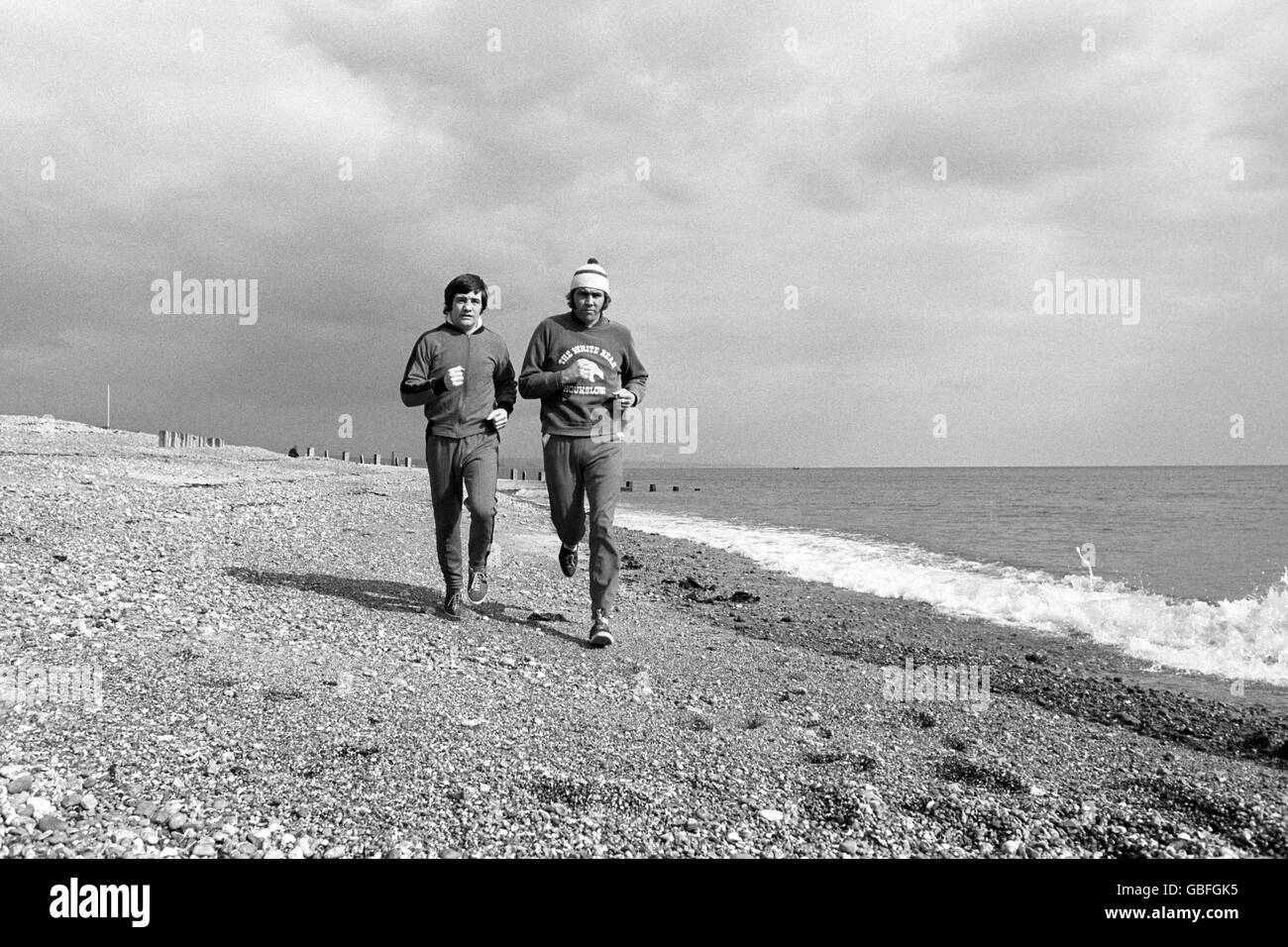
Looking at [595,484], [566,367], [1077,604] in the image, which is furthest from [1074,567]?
[566,367]

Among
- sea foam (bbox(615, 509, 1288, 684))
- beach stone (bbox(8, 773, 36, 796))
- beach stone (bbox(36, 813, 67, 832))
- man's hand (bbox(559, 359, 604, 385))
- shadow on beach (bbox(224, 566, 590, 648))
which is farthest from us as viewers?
sea foam (bbox(615, 509, 1288, 684))

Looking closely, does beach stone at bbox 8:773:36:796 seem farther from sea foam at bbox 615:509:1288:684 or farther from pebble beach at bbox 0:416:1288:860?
sea foam at bbox 615:509:1288:684

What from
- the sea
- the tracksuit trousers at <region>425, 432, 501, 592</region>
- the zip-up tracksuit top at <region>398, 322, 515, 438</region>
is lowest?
the sea

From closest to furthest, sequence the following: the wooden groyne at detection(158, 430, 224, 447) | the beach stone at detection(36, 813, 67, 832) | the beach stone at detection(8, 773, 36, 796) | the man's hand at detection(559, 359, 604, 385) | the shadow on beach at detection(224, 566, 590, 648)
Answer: the beach stone at detection(36, 813, 67, 832)
the beach stone at detection(8, 773, 36, 796)
the man's hand at detection(559, 359, 604, 385)
the shadow on beach at detection(224, 566, 590, 648)
the wooden groyne at detection(158, 430, 224, 447)

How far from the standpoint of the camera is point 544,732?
4066 millimetres

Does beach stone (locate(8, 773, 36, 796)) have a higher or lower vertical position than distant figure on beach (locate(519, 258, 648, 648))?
lower

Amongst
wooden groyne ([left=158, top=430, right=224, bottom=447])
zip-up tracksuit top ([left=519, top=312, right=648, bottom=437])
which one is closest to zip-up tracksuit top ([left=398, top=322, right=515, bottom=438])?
zip-up tracksuit top ([left=519, top=312, right=648, bottom=437])

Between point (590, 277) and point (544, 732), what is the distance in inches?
142

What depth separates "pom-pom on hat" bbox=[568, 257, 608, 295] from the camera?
6164 millimetres

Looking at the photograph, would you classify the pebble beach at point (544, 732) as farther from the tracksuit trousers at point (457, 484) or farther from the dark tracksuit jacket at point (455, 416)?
the dark tracksuit jacket at point (455, 416)

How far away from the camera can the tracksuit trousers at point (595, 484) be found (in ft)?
20.5

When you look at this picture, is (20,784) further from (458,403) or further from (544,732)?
(458,403)

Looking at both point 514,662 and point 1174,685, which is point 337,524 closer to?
point 514,662

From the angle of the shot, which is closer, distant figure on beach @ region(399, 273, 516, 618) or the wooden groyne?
distant figure on beach @ region(399, 273, 516, 618)
